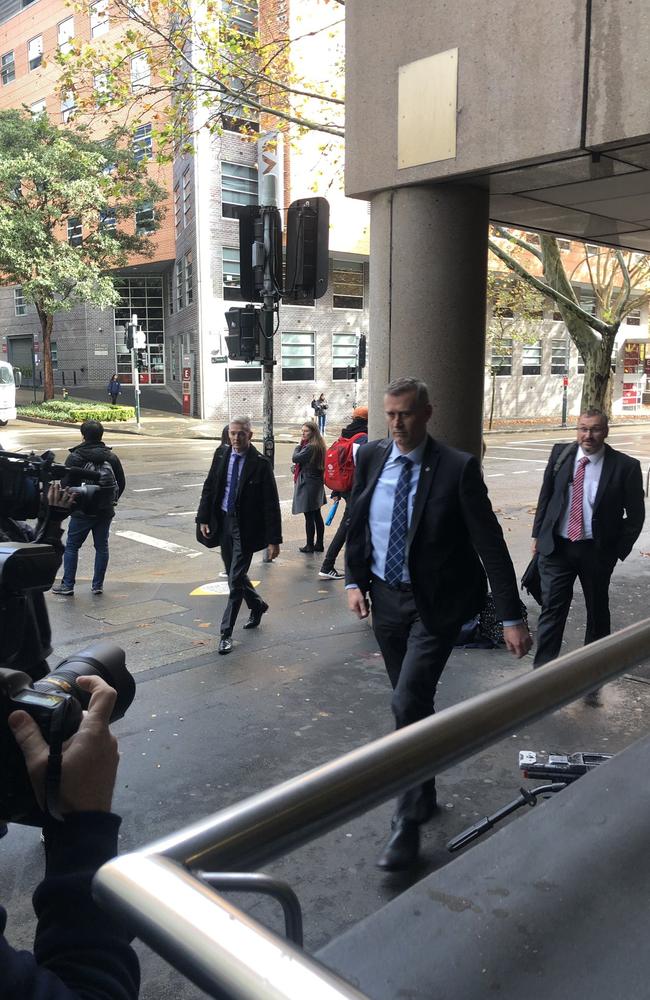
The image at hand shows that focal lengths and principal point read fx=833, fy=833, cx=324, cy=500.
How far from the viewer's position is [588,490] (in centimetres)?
568

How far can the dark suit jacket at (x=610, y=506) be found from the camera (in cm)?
559

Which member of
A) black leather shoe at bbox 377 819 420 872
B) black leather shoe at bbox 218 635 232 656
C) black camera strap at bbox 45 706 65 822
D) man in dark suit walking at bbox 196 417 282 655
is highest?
black camera strap at bbox 45 706 65 822

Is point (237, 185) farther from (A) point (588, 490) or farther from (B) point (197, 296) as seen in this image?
(A) point (588, 490)

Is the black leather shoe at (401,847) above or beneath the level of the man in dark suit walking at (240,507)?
beneath

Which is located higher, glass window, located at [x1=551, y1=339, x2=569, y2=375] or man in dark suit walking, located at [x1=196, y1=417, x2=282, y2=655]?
glass window, located at [x1=551, y1=339, x2=569, y2=375]

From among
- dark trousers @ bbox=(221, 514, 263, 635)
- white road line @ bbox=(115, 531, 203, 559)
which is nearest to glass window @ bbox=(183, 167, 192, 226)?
white road line @ bbox=(115, 531, 203, 559)

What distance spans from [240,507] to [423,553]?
3435mm

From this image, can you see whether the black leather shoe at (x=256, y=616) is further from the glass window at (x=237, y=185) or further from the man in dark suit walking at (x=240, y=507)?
the glass window at (x=237, y=185)

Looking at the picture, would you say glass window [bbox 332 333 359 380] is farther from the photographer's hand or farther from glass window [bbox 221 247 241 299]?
the photographer's hand

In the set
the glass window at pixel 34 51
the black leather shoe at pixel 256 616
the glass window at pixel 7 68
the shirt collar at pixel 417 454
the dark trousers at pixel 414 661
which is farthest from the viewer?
the glass window at pixel 7 68

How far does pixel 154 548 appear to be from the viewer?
11367 mm

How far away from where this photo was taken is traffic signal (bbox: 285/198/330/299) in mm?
8914

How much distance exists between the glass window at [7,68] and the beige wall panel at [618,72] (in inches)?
2001

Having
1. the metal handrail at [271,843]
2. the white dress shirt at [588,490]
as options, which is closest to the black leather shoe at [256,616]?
the white dress shirt at [588,490]
